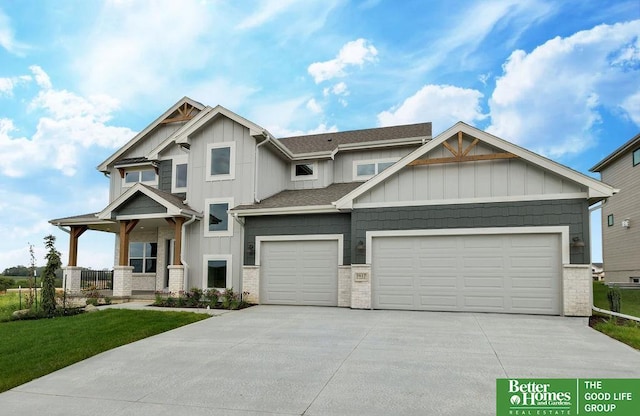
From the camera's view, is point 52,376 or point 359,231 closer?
point 52,376

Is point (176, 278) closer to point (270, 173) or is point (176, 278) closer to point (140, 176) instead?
point (270, 173)

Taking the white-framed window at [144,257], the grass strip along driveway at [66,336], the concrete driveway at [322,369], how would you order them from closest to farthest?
the concrete driveway at [322,369], the grass strip along driveway at [66,336], the white-framed window at [144,257]

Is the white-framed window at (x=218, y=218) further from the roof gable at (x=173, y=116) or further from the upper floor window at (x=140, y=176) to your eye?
the roof gable at (x=173, y=116)

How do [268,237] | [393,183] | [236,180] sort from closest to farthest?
1. [393,183]
2. [268,237]
3. [236,180]

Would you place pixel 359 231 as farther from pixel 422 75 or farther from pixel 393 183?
pixel 422 75

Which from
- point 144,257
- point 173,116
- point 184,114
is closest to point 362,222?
point 144,257

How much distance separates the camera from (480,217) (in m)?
11.5

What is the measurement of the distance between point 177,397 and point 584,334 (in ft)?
25.8

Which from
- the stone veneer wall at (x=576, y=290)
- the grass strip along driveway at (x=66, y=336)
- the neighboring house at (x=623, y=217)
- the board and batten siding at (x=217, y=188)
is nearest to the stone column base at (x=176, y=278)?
the board and batten siding at (x=217, y=188)

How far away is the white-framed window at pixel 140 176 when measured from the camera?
18.7 metres

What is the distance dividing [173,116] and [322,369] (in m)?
16.5

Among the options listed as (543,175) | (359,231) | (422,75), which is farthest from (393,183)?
(422,75)

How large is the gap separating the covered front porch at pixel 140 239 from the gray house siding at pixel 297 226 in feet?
A: 8.08

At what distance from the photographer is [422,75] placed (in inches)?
691
